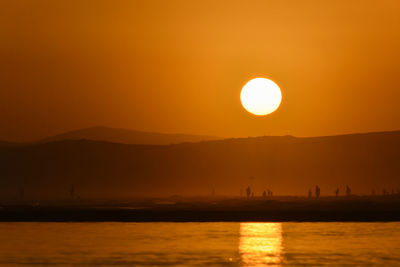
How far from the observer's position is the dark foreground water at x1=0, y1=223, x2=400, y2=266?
50.6m

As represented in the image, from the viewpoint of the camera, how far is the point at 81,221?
8638 cm

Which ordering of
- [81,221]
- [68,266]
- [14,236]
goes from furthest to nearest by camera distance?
1. [81,221]
2. [14,236]
3. [68,266]

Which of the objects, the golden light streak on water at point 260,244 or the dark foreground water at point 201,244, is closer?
the dark foreground water at point 201,244

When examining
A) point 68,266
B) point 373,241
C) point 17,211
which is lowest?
point 68,266

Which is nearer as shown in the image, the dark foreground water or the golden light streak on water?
the dark foreground water

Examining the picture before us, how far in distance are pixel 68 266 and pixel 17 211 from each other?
49.3 m


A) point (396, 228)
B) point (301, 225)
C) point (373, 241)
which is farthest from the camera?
point (301, 225)

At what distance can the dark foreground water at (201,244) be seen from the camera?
50.6 meters

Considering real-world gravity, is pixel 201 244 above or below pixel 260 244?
below

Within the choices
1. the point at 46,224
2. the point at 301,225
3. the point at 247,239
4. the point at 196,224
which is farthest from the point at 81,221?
the point at 247,239

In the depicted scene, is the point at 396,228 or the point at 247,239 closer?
the point at 247,239

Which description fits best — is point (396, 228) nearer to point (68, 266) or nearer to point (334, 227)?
point (334, 227)

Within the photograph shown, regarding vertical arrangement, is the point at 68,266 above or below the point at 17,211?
below

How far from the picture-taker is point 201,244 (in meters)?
59.0
